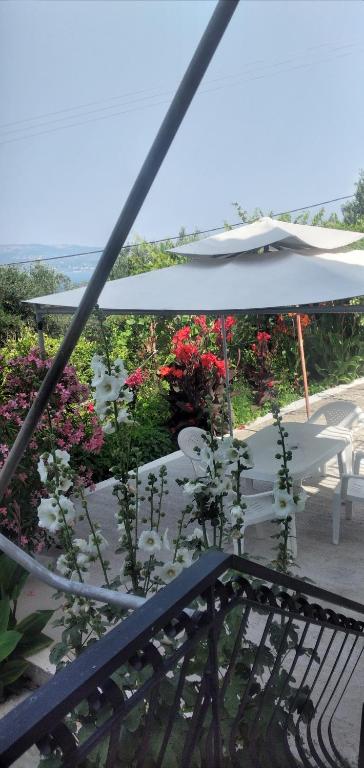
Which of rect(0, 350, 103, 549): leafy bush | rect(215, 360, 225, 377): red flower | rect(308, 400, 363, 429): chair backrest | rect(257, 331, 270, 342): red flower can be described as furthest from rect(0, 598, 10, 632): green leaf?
rect(257, 331, 270, 342): red flower

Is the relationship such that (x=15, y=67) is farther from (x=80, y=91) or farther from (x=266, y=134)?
(x=266, y=134)

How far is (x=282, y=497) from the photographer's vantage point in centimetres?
177

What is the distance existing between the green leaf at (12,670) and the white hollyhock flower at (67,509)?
3.93 feet

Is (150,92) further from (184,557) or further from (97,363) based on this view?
(184,557)

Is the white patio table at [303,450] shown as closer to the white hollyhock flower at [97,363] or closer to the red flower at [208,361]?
the red flower at [208,361]

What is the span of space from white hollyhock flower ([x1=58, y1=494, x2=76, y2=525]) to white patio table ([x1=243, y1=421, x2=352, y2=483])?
196cm

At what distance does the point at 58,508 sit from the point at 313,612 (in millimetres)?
808

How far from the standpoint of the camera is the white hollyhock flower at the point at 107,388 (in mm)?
1701

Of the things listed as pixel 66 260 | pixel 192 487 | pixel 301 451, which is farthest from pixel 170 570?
pixel 66 260

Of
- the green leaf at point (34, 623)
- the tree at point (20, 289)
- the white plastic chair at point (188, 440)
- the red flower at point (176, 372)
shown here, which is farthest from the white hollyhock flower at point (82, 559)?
the tree at point (20, 289)

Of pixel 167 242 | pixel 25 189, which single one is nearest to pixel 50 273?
pixel 167 242

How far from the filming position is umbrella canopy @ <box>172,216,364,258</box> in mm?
3943

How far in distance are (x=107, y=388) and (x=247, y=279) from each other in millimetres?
2142

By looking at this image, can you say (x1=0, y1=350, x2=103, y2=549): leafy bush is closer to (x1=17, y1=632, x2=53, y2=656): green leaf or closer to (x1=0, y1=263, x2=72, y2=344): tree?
(x1=17, y1=632, x2=53, y2=656): green leaf
